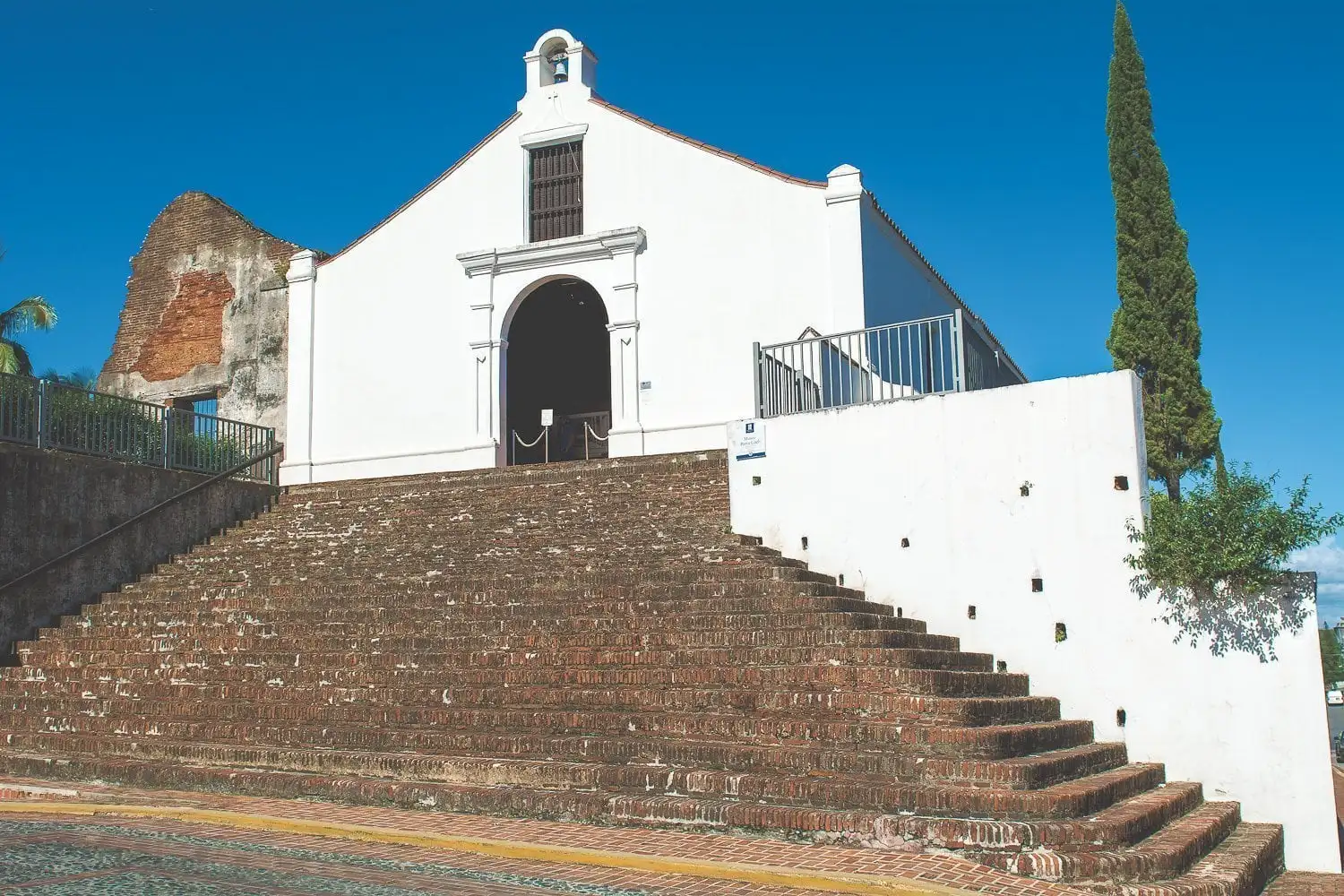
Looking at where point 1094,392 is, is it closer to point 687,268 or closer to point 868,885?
point 868,885

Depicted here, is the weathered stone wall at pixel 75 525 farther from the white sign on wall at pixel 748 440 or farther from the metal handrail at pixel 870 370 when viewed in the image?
the metal handrail at pixel 870 370

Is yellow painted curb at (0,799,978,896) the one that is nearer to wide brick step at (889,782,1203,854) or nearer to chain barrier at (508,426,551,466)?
wide brick step at (889,782,1203,854)

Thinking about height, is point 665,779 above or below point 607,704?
below

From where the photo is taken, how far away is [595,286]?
19.4m

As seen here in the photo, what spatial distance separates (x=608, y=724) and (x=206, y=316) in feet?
53.8

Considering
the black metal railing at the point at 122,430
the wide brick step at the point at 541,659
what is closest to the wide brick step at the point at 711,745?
the wide brick step at the point at 541,659

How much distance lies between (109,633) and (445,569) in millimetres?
3693

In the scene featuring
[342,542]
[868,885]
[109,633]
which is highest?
[342,542]

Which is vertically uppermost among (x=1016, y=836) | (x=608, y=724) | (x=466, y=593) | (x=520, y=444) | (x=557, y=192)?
(x=557, y=192)


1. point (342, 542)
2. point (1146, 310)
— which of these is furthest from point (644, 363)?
point (1146, 310)

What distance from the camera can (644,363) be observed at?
1866 centimetres

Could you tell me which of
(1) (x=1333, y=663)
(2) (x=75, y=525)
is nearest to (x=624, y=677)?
(2) (x=75, y=525)

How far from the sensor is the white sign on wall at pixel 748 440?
12.7 m

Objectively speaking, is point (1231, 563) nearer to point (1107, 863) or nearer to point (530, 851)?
point (1107, 863)
